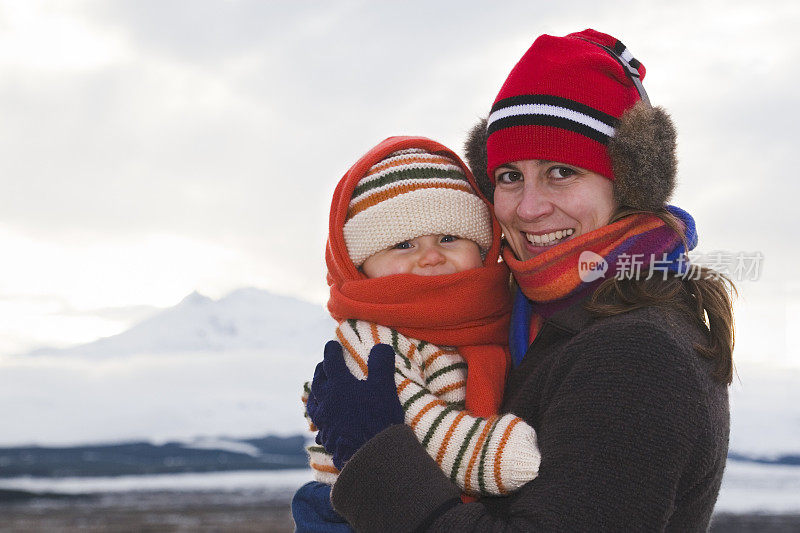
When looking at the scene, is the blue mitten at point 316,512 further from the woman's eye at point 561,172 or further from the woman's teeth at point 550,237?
the woman's eye at point 561,172

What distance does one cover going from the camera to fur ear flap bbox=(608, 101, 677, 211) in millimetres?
2158

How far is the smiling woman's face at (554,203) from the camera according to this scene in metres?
2.22

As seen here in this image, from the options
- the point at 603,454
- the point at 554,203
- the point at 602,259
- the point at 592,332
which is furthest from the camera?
the point at 554,203

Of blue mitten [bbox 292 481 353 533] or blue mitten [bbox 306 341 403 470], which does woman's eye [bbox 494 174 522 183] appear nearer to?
blue mitten [bbox 306 341 403 470]

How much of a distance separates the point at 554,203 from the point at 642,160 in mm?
290

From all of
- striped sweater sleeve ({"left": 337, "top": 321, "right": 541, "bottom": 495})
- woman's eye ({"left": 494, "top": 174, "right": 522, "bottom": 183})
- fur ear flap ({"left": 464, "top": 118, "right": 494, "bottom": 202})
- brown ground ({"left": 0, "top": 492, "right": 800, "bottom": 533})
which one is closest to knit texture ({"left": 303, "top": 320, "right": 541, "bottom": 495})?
striped sweater sleeve ({"left": 337, "top": 321, "right": 541, "bottom": 495})

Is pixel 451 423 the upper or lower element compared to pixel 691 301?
lower

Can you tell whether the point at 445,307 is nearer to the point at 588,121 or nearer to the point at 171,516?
the point at 588,121

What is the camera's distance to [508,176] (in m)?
2.46

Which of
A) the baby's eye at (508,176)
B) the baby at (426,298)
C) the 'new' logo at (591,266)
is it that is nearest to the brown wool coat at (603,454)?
the baby at (426,298)

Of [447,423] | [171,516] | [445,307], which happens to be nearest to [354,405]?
[447,423]

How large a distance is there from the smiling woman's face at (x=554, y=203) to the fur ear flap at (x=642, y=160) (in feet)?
0.24

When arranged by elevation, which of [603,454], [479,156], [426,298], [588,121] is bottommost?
[603,454]

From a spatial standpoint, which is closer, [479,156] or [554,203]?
[554,203]
